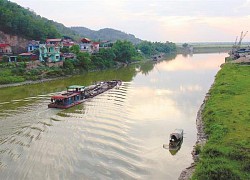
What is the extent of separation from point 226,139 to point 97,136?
9002 mm

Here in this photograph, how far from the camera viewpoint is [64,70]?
55.3m

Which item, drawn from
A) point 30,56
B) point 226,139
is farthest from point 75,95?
point 30,56

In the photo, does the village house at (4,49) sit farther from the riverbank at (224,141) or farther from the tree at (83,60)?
the riverbank at (224,141)

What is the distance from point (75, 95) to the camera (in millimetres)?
33250

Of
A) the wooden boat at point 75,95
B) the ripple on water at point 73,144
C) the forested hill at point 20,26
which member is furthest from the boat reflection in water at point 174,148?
the forested hill at point 20,26

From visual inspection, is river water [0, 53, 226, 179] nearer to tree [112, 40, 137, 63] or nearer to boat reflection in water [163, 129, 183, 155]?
boat reflection in water [163, 129, 183, 155]

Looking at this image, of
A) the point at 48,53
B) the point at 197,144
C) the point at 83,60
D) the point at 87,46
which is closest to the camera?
the point at 197,144

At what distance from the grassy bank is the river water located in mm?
1941

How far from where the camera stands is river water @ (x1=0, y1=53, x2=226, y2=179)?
1714cm

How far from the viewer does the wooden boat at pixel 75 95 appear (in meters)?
30.7

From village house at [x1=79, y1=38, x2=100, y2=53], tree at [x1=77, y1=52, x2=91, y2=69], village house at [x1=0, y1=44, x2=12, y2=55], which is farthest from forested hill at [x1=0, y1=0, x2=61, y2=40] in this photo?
tree at [x1=77, y1=52, x2=91, y2=69]

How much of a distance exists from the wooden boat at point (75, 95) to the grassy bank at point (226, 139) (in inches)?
531

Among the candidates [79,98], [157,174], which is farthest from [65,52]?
[157,174]

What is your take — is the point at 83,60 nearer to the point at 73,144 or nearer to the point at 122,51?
the point at 122,51
